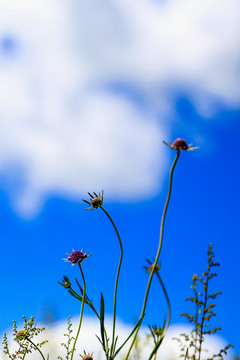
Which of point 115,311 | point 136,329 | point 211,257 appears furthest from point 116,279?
point 211,257

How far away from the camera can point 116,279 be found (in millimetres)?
3045

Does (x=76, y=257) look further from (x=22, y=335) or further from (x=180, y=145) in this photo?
(x=180, y=145)

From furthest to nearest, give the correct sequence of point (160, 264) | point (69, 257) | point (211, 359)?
point (69, 257) < point (211, 359) < point (160, 264)

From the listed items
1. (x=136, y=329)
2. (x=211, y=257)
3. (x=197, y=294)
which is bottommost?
(x=136, y=329)

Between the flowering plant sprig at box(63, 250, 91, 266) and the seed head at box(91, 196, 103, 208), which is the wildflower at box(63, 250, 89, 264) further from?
the seed head at box(91, 196, 103, 208)

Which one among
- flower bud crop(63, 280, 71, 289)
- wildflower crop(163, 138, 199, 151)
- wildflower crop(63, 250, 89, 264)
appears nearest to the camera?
wildflower crop(163, 138, 199, 151)

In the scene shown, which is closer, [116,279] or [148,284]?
Result: [148,284]

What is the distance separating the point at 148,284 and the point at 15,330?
5.27ft

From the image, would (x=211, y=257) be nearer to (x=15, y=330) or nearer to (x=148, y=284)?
(x=148, y=284)

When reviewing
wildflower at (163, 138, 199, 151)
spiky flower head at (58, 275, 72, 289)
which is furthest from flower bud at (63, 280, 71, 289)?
wildflower at (163, 138, 199, 151)

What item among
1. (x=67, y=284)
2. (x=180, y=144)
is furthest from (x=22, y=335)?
(x=180, y=144)

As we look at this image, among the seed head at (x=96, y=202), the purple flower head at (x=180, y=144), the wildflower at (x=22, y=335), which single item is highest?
the seed head at (x=96, y=202)

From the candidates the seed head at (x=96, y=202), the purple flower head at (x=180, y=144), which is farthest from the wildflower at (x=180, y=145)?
the seed head at (x=96, y=202)

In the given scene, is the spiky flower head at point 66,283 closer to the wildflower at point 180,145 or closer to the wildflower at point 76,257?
the wildflower at point 76,257
